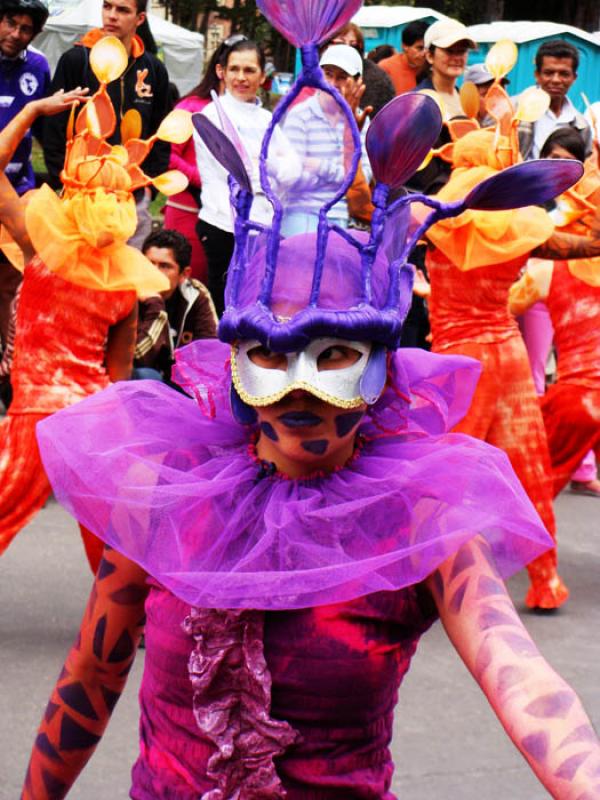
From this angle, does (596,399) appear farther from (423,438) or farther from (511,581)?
(423,438)

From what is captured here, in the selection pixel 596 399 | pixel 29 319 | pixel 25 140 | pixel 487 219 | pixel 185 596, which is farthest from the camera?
pixel 25 140

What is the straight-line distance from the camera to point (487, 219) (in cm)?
566

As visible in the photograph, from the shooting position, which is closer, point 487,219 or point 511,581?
point 487,219

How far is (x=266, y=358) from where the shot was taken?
225cm

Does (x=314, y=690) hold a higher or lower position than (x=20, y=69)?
higher

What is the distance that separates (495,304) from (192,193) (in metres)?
3.04

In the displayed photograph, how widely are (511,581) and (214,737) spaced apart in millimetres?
4472

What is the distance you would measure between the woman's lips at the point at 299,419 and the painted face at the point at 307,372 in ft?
0.15

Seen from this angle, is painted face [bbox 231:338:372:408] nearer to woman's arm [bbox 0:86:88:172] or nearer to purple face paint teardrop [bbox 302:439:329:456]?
purple face paint teardrop [bbox 302:439:329:456]

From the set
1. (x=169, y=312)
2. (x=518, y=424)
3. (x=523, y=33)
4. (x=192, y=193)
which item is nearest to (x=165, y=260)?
(x=169, y=312)

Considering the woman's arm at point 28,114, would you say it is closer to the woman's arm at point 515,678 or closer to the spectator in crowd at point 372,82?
the spectator in crowd at point 372,82

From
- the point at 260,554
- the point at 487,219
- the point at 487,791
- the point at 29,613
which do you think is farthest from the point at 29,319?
the point at 260,554

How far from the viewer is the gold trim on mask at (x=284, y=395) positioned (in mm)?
2213

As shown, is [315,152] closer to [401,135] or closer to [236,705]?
[401,135]
